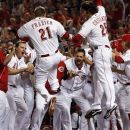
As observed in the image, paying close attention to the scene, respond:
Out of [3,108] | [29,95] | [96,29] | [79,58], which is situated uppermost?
[96,29]

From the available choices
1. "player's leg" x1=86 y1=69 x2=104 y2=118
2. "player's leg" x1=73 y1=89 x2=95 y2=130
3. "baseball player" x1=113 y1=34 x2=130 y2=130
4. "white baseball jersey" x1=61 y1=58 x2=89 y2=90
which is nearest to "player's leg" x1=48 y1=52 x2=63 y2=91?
"player's leg" x1=86 y1=69 x2=104 y2=118

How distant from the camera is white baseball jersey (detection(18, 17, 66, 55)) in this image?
1179 centimetres

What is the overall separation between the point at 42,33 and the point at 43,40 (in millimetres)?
147

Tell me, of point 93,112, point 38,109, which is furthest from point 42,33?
point 93,112

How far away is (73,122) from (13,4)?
785 centimetres

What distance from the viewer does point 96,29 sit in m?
11.9

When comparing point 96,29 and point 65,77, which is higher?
point 96,29

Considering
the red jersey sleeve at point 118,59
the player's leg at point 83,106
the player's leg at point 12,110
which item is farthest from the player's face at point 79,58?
the player's leg at point 12,110

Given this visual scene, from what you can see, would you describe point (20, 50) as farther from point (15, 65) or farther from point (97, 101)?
point (97, 101)

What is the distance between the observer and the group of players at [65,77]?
1184 cm

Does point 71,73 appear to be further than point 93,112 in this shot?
Yes

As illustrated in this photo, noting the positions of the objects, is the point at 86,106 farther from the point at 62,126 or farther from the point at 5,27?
the point at 5,27

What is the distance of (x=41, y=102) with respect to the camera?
12602 mm

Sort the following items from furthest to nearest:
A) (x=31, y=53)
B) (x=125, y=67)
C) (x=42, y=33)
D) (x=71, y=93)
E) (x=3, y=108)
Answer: (x=31, y=53) < (x=71, y=93) < (x=125, y=67) < (x=42, y=33) < (x=3, y=108)
